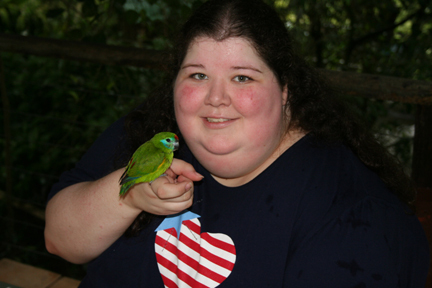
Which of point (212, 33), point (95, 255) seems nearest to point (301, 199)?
point (212, 33)

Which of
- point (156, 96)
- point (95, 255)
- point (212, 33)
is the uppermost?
point (212, 33)

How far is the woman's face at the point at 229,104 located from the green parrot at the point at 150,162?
0.14 meters

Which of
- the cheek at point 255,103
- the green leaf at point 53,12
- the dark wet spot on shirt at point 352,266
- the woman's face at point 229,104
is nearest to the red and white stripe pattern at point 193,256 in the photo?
the woman's face at point 229,104

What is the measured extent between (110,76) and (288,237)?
7.84 ft

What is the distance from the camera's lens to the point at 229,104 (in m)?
1.23

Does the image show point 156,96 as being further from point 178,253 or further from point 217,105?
point 178,253

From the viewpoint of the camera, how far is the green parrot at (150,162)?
4.53 feet

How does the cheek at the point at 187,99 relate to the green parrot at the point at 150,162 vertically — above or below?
above

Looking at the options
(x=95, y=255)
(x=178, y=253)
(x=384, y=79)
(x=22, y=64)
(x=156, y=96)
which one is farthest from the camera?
(x=22, y=64)

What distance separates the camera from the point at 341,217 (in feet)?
3.89

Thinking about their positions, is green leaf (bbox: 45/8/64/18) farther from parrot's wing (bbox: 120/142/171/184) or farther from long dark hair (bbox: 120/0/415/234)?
parrot's wing (bbox: 120/142/171/184)

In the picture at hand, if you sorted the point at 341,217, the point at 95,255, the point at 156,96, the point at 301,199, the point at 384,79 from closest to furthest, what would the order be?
the point at 341,217 → the point at 301,199 → the point at 95,255 → the point at 156,96 → the point at 384,79

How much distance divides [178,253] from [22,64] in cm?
444

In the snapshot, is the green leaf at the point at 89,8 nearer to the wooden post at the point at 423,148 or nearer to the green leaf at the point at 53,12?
the green leaf at the point at 53,12
